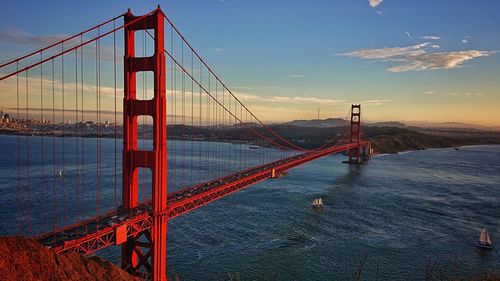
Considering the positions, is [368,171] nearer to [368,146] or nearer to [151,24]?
[368,146]

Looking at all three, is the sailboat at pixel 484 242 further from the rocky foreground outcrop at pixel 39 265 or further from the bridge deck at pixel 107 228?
the rocky foreground outcrop at pixel 39 265

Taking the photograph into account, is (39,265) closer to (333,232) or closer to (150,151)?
(150,151)

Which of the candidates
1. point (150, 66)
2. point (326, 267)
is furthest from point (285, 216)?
point (150, 66)

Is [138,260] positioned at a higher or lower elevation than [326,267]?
higher

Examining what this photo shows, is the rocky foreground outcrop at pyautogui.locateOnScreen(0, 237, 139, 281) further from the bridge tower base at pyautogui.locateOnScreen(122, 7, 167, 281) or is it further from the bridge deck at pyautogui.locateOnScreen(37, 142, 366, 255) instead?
the bridge tower base at pyautogui.locateOnScreen(122, 7, 167, 281)

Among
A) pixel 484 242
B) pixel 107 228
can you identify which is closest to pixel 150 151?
pixel 107 228

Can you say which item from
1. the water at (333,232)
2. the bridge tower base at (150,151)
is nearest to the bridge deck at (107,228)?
the bridge tower base at (150,151)

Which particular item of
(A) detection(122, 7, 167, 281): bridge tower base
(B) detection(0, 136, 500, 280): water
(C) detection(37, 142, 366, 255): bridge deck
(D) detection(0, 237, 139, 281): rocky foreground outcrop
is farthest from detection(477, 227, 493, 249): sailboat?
(D) detection(0, 237, 139, 281): rocky foreground outcrop
